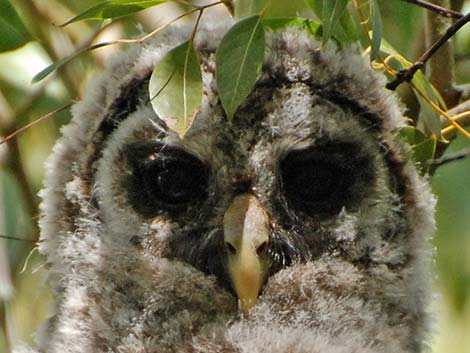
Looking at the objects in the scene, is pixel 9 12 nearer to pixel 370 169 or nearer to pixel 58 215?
pixel 58 215

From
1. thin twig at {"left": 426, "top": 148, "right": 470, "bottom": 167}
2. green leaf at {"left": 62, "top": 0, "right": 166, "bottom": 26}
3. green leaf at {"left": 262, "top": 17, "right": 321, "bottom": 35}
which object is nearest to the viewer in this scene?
green leaf at {"left": 62, "top": 0, "right": 166, "bottom": 26}

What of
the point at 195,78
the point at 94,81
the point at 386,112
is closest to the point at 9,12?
the point at 94,81

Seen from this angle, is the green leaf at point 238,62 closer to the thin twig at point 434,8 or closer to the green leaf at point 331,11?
the green leaf at point 331,11

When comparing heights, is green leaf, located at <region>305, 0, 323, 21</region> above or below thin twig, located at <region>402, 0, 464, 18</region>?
above

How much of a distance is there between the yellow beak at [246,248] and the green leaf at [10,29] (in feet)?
2.11

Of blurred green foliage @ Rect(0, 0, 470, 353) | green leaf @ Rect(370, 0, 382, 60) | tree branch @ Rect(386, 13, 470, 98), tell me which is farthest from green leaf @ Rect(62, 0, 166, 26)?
blurred green foliage @ Rect(0, 0, 470, 353)

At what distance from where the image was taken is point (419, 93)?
297 cm

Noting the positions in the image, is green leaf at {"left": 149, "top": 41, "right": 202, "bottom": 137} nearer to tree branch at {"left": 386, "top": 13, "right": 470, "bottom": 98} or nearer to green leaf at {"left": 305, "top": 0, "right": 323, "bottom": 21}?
green leaf at {"left": 305, "top": 0, "right": 323, "bottom": 21}

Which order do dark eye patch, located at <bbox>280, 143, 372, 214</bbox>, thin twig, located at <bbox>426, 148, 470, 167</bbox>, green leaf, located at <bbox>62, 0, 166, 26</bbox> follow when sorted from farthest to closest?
thin twig, located at <bbox>426, 148, 470, 167</bbox>
dark eye patch, located at <bbox>280, 143, 372, 214</bbox>
green leaf, located at <bbox>62, 0, 166, 26</bbox>

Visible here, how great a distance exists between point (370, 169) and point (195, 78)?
684 millimetres

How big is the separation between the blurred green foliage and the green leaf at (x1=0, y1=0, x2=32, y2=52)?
676mm

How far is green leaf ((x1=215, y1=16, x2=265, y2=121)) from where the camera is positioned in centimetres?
262

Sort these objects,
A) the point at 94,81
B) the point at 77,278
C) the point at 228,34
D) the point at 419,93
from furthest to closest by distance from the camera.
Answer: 1. the point at 94,81
2. the point at 77,278
3. the point at 419,93
4. the point at 228,34

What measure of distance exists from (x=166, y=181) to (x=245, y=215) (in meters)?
0.25
